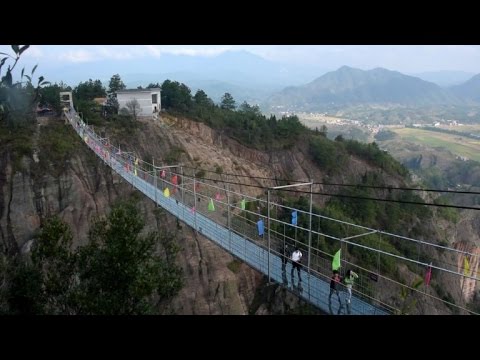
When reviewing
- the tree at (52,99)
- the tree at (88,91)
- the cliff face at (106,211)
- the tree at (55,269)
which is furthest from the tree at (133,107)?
the tree at (55,269)

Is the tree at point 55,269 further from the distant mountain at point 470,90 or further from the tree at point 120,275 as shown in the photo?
the distant mountain at point 470,90

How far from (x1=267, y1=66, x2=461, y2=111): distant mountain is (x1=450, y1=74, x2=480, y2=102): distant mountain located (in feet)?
19.2

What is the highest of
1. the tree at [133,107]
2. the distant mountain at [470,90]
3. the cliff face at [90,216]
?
the distant mountain at [470,90]

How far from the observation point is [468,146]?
7688cm

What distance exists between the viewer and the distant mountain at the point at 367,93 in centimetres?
14938

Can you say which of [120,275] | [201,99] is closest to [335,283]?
[120,275]

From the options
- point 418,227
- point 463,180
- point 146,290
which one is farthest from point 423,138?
point 146,290

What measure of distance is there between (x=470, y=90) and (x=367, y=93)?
120 ft

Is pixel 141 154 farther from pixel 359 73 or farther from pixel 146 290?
pixel 359 73

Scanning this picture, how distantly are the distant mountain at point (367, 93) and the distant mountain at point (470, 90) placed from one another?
19.2 feet

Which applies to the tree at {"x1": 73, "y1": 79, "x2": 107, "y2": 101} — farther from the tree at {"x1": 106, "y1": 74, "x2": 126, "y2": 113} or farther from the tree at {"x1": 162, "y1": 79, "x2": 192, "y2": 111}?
the tree at {"x1": 162, "y1": 79, "x2": 192, "y2": 111}

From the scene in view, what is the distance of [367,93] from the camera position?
16338 cm

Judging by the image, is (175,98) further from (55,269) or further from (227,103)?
(55,269)

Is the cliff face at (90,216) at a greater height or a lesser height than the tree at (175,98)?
lesser
